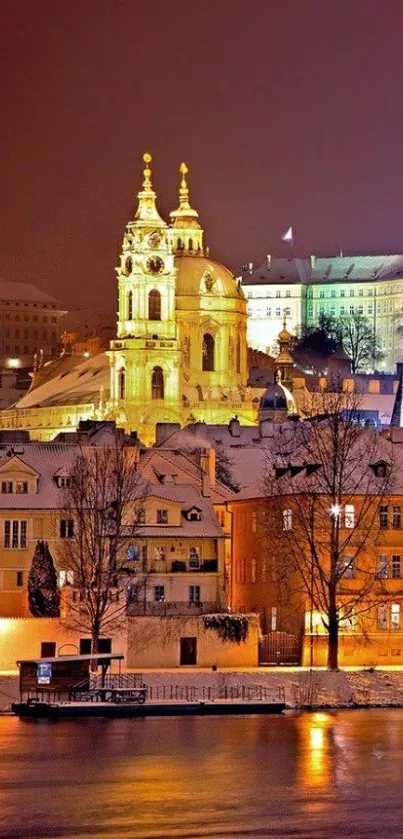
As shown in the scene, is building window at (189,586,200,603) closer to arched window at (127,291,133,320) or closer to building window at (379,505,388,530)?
building window at (379,505,388,530)

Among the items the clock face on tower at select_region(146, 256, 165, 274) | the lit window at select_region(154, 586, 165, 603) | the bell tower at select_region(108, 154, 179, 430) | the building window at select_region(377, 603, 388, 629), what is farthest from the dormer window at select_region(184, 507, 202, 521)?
the clock face on tower at select_region(146, 256, 165, 274)

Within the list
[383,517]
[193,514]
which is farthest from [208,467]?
[383,517]

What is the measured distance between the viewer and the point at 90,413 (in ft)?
592

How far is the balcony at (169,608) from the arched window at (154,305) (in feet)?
272

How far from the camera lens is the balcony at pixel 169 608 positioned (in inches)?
3644

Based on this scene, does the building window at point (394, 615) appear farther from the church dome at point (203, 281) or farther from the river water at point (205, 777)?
the church dome at point (203, 281)

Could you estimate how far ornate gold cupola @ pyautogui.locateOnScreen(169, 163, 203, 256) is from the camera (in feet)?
629

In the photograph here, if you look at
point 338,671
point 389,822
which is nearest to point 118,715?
point 338,671

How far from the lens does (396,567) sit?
96375mm

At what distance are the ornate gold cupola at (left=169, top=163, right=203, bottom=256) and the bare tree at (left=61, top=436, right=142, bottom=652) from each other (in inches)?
3560

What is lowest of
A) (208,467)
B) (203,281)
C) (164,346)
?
(208,467)

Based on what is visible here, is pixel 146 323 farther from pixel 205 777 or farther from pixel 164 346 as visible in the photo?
pixel 205 777

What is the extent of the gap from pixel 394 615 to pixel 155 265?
3384 inches

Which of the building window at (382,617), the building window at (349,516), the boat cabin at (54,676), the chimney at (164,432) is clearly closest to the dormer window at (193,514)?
the building window at (349,516)
